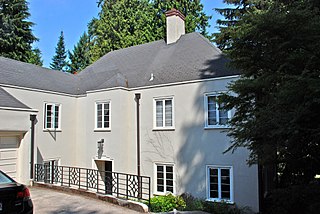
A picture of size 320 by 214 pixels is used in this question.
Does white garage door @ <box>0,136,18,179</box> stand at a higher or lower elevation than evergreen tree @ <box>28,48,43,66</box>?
lower

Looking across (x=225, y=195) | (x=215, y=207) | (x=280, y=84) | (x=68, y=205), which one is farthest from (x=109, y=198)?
(x=280, y=84)

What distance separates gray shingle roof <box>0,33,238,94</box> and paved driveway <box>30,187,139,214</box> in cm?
685

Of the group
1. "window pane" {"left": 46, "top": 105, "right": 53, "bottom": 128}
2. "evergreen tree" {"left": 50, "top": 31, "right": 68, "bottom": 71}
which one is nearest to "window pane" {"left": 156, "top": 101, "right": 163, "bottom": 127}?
"window pane" {"left": 46, "top": 105, "right": 53, "bottom": 128}

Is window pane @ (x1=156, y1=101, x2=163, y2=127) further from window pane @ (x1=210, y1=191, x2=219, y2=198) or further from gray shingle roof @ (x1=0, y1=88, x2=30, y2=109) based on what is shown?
gray shingle roof @ (x1=0, y1=88, x2=30, y2=109)

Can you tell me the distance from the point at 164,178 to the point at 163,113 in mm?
3316

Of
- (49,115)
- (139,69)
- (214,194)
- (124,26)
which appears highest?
(124,26)

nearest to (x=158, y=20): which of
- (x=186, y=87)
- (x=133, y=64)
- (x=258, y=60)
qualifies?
(x=133, y=64)

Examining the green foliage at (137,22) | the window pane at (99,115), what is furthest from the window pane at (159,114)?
the green foliage at (137,22)

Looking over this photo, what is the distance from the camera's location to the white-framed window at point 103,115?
15.3 metres

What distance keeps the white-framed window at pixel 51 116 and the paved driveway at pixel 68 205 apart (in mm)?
6046

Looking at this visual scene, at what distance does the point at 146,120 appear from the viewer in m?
15.0

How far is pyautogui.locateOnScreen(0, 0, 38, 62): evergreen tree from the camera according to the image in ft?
92.4

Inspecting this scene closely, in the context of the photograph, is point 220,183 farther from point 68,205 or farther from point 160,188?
point 68,205

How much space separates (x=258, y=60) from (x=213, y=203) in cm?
725
